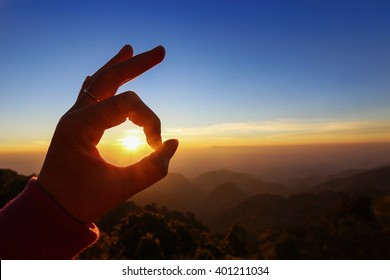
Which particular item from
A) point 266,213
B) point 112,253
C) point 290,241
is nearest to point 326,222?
point 290,241

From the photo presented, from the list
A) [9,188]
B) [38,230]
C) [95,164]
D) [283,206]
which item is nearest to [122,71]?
[95,164]

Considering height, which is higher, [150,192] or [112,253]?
[112,253]

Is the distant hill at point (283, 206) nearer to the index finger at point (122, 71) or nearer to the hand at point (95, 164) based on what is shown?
the index finger at point (122, 71)

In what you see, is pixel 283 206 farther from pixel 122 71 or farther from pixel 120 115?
pixel 120 115

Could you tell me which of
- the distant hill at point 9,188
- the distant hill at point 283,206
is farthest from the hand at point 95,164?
the distant hill at point 283,206

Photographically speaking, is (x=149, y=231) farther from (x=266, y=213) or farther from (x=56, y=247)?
(x=266, y=213)
